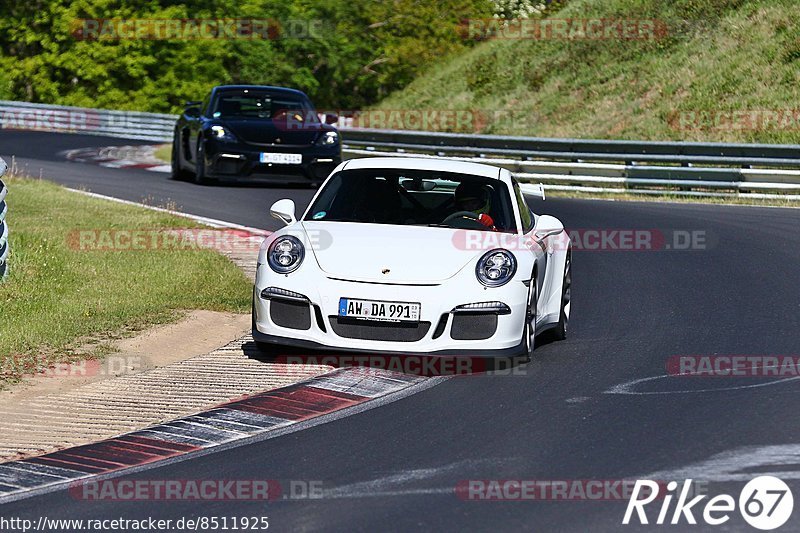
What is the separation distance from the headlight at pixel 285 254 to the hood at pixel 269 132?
11972 mm

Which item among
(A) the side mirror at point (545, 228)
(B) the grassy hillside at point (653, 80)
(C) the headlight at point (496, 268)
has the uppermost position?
(B) the grassy hillside at point (653, 80)

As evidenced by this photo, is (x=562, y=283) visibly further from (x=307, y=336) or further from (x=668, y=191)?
(x=668, y=191)

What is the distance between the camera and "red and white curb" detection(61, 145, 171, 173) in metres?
28.3

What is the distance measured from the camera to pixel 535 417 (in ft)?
24.0

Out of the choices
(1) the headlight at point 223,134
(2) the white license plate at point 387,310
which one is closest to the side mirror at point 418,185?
(2) the white license plate at point 387,310

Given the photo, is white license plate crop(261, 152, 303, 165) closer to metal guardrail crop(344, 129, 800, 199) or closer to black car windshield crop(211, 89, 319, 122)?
black car windshield crop(211, 89, 319, 122)

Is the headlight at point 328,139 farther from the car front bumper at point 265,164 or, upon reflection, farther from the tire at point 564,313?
the tire at point 564,313

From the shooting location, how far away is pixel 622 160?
2319 centimetres

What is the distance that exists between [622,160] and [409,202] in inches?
552

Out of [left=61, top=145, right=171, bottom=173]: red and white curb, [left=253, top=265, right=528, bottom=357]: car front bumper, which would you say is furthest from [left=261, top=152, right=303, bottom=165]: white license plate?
[left=253, top=265, right=528, bottom=357]: car front bumper

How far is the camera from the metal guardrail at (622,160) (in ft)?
71.1

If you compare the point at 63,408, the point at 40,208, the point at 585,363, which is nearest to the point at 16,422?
the point at 63,408

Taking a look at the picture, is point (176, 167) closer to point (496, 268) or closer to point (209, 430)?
point (496, 268)

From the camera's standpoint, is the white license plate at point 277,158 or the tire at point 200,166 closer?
the white license plate at point 277,158
